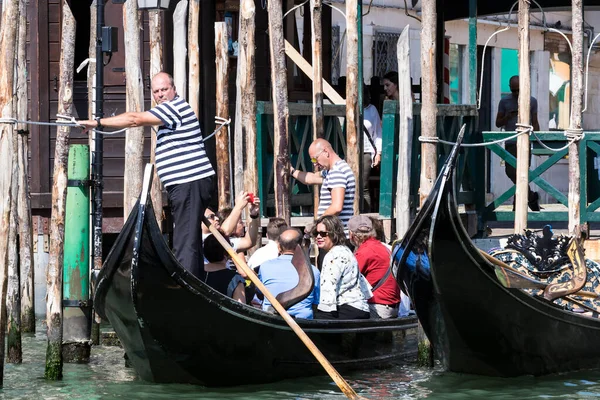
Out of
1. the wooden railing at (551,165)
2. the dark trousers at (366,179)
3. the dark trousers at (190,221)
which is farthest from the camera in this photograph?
the dark trousers at (366,179)

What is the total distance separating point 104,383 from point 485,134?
437cm

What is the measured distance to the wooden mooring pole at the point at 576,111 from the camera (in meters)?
9.36

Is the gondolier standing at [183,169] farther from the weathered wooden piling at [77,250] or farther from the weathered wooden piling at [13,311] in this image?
the weathered wooden piling at [13,311]

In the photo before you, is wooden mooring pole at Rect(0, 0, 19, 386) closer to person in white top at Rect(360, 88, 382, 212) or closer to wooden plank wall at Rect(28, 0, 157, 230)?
wooden plank wall at Rect(28, 0, 157, 230)

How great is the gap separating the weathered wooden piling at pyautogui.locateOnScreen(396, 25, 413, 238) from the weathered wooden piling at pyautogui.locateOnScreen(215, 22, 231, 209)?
4.08 feet

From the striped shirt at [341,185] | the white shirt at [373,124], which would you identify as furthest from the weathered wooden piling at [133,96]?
the white shirt at [373,124]

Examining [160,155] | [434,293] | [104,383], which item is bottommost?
[104,383]

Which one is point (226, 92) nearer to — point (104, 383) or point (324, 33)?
point (104, 383)

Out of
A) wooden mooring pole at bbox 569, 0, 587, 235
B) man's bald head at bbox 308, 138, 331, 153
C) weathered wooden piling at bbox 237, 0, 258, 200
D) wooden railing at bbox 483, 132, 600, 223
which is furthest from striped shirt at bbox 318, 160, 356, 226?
wooden railing at bbox 483, 132, 600, 223

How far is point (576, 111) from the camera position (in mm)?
9555

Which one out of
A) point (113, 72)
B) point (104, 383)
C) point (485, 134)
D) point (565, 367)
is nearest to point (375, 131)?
point (485, 134)

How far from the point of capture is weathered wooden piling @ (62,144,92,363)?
784 cm

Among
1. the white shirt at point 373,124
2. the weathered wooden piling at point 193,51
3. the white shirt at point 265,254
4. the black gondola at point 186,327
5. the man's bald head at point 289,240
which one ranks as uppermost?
the weathered wooden piling at point 193,51

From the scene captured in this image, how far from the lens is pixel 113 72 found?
11039 millimetres
